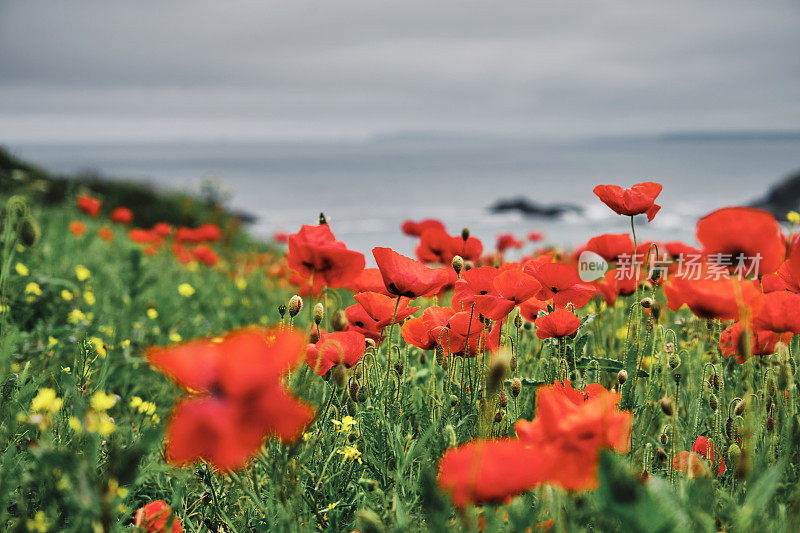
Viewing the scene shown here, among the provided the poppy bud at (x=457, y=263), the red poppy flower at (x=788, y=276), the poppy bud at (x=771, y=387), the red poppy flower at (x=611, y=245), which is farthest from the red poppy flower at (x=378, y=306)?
the poppy bud at (x=771, y=387)

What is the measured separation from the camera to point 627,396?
62.2 inches

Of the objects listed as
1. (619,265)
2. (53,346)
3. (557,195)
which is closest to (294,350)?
(619,265)

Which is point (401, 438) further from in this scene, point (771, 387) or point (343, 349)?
point (771, 387)

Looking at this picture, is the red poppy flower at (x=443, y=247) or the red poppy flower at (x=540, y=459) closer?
the red poppy flower at (x=540, y=459)

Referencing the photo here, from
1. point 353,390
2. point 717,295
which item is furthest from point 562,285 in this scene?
point 353,390

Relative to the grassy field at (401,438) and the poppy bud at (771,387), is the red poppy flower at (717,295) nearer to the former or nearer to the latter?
the grassy field at (401,438)

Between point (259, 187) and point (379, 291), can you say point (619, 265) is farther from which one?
point (259, 187)

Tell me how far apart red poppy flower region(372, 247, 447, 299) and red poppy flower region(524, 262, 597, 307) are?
0.29m

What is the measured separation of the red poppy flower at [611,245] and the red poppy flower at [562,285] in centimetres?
33

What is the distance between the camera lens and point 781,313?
1.16 m

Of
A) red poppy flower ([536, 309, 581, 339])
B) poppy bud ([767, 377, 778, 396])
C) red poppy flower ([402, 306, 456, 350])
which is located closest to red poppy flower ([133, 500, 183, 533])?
red poppy flower ([402, 306, 456, 350])

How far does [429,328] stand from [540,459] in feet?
2.47

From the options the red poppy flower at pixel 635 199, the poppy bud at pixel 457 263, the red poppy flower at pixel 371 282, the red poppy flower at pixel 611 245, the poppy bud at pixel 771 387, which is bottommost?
the poppy bud at pixel 771 387

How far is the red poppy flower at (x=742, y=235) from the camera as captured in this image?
3.28 ft
